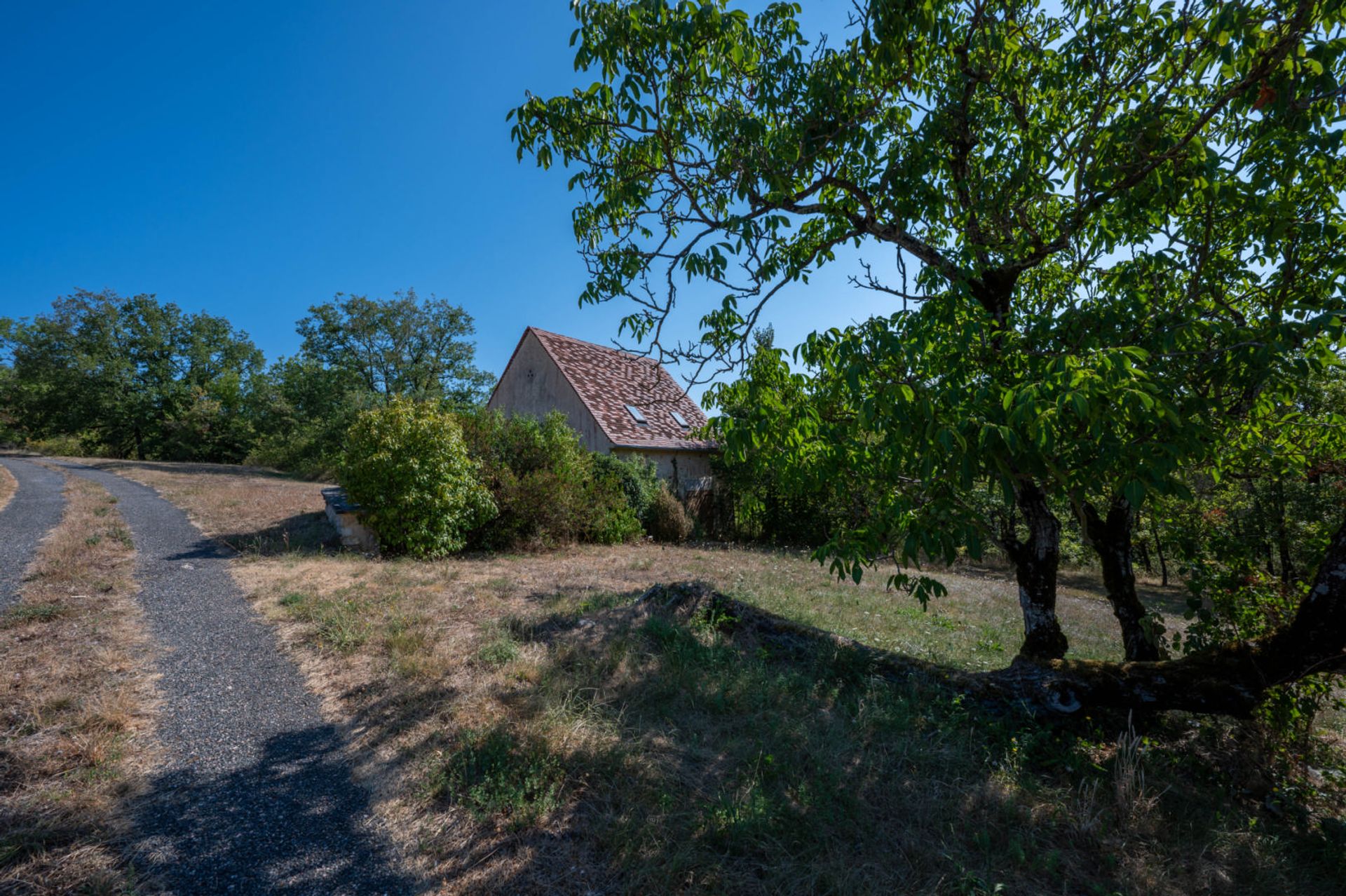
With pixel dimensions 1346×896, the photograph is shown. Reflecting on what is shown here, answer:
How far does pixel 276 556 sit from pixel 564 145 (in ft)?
26.5

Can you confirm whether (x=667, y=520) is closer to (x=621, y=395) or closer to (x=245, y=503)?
(x=621, y=395)

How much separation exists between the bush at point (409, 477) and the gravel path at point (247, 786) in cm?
380

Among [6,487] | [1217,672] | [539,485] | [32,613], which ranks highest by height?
[539,485]

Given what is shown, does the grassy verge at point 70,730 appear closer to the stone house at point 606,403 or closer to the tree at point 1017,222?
the tree at point 1017,222

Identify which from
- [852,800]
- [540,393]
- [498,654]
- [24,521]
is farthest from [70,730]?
[540,393]

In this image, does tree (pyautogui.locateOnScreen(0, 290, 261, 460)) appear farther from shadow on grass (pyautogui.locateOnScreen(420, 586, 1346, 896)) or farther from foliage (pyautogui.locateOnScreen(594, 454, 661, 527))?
shadow on grass (pyautogui.locateOnScreen(420, 586, 1346, 896))

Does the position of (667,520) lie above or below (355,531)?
above

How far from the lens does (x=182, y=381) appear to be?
3794 cm

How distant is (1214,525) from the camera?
4.68 m

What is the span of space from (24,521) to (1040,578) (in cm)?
1688

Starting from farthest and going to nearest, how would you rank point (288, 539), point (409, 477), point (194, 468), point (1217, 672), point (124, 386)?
point (124, 386), point (194, 468), point (288, 539), point (409, 477), point (1217, 672)

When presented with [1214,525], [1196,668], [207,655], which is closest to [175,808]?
[207,655]

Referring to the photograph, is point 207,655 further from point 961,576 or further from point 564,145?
point 961,576

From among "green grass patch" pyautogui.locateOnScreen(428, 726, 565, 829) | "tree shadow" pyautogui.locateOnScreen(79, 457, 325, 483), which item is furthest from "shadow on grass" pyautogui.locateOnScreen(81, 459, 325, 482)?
"green grass patch" pyautogui.locateOnScreen(428, 726, 565, 829)
